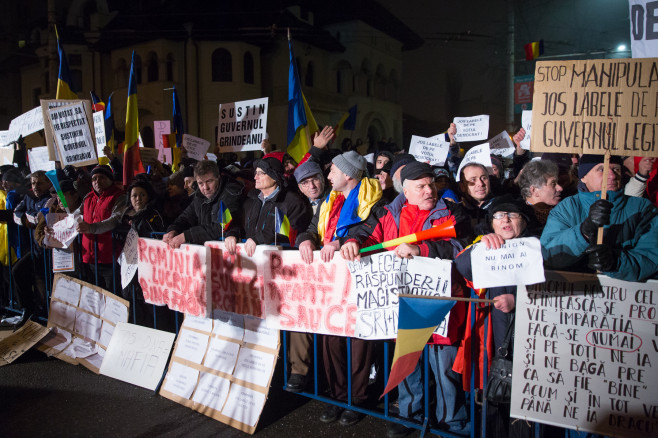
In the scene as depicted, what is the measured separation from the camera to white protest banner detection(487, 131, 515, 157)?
25.1 feet

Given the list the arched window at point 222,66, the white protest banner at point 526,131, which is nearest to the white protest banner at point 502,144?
the white protest banner at point 526,131

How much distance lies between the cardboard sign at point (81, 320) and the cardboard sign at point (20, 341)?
9cm

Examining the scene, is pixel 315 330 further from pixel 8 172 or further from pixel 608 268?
pixel 8 172

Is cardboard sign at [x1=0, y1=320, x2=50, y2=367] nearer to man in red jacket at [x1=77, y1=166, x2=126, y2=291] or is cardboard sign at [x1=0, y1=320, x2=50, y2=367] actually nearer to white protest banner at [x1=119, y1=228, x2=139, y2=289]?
man in red jacket at [x1=77, y1=166, x2=126, y2=291]

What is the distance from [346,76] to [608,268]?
38.1m

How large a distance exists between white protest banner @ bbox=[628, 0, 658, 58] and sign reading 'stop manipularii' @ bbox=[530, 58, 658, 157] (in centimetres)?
158

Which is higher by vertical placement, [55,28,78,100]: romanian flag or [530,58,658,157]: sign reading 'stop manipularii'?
[55,28,78,100]: romanian flag

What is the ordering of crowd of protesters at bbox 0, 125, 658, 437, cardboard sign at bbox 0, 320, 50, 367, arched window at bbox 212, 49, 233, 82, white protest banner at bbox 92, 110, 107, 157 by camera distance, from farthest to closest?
arched window at bbox 212, 49, 233, 82 → white protest banner at bbox 92, 110, 107, 157 → cardboard sign at bbox 0, 320, 50, 367 → crowd of protesters at bbox 0, 125, 658, 437

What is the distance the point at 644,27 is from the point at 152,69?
3150cm

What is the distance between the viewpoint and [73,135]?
253 inches

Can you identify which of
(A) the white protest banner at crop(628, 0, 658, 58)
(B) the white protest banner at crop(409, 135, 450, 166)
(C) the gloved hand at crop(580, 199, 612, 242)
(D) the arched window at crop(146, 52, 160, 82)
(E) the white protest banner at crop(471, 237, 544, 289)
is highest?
(D) the arched window at crop(146, 52, 160, 82)

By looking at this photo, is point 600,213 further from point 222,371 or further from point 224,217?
point 222,371

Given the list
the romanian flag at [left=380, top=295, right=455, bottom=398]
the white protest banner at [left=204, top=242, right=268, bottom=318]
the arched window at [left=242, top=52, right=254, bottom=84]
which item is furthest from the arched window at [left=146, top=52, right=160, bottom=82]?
the romanian flag at [left=380, top=295, right=455, bottom=398]

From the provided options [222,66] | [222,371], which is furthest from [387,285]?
[222,66]
